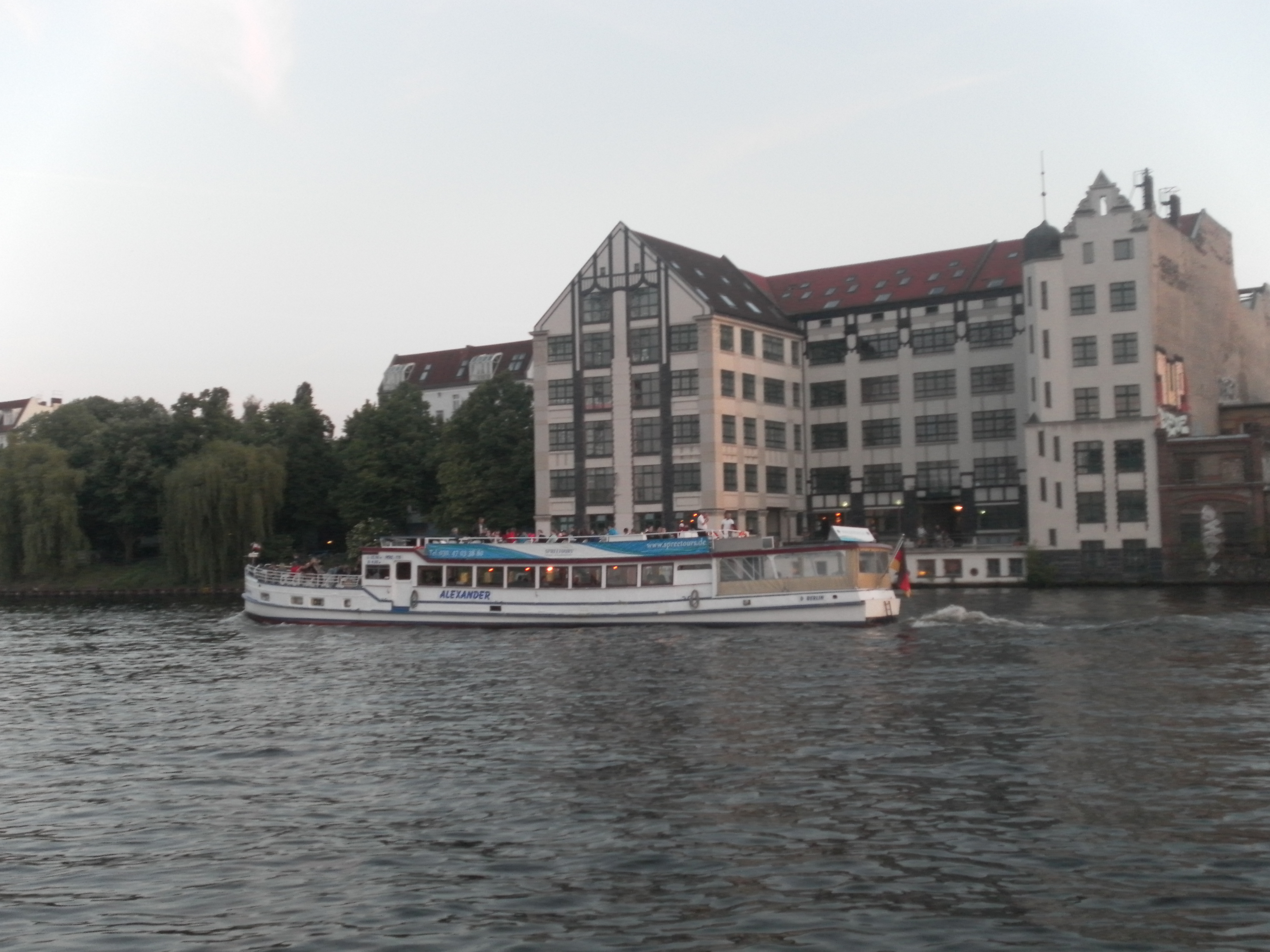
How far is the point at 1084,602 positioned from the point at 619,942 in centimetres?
5933

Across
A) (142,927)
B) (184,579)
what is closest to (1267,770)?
(142,927)

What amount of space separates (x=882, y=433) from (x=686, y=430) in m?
17.4

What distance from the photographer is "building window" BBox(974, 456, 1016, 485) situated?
100250mm

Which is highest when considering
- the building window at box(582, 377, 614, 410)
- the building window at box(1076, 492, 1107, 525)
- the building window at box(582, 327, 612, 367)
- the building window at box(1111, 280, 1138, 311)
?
the building window at box(1111, 280, 1138, 311)

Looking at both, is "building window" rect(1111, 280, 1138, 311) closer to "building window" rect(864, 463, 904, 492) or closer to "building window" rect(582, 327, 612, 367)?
"building window" rect(864, 463, 904, 492)

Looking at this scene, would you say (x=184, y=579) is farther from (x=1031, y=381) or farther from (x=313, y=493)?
(x=1031, y=381)

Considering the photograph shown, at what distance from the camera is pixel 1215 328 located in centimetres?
10344

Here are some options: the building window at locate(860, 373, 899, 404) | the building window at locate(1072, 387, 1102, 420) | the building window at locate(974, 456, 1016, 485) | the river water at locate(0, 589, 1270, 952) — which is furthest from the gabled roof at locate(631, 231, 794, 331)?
the river water at locate(0, 589, 1270, 952)

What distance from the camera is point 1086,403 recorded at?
91.1 meters

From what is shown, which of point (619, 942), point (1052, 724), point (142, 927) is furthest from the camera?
point (1052, 724)

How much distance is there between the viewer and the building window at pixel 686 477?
3836 inches

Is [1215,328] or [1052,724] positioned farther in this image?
[1215,328]

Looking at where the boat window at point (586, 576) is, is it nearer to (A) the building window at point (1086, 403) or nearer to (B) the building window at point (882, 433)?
(A) the building window at point (1086, 403)

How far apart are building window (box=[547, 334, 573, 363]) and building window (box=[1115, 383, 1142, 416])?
38842mm
